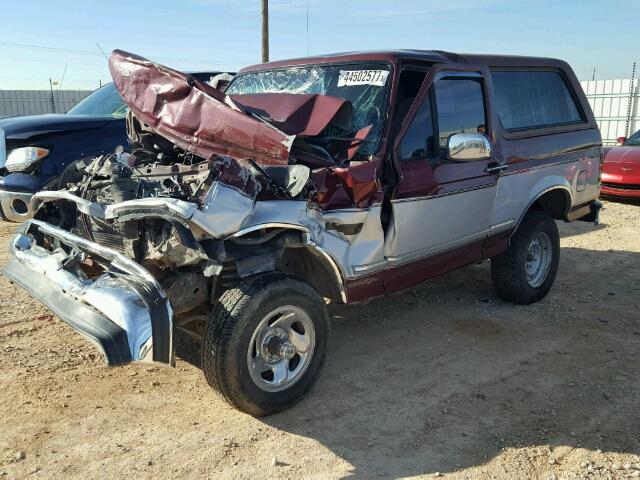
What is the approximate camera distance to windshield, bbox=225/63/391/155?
3.93 meters

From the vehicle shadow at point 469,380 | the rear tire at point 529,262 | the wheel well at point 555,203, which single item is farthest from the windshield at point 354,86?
the wheel well at point 555,203

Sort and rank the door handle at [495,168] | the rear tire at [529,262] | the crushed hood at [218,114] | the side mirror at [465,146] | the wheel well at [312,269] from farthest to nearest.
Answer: the rear tire at [529,262] → the door handle at [495,168] → the side mirror at [465,146] → the wheel well at [312,269] → the crushed hood at [218,114]

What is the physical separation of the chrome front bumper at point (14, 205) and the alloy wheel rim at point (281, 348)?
11.5 feet

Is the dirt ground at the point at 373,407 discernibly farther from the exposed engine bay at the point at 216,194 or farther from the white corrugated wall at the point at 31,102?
the white corrugated wall at the point at 31,102

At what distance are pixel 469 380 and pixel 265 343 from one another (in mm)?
1515

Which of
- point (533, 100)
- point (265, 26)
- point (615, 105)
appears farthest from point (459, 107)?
point (615, 105)

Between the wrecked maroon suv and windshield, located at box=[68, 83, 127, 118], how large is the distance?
2.63 meters

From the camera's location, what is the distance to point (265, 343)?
3332 mm

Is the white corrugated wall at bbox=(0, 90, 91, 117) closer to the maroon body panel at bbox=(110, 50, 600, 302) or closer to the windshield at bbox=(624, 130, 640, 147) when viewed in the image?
the windshield at bbox=(624, 130, 640, 147)

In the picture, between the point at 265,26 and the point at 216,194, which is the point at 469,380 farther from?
the point at 265,26

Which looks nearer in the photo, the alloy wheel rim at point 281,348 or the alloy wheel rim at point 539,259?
the alloy wheel rim at point 281,348

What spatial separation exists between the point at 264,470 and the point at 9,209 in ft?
13.5

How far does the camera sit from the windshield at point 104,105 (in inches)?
279

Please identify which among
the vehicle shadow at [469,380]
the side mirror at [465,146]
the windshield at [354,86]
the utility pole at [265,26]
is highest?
the utility pole at [265,26]
